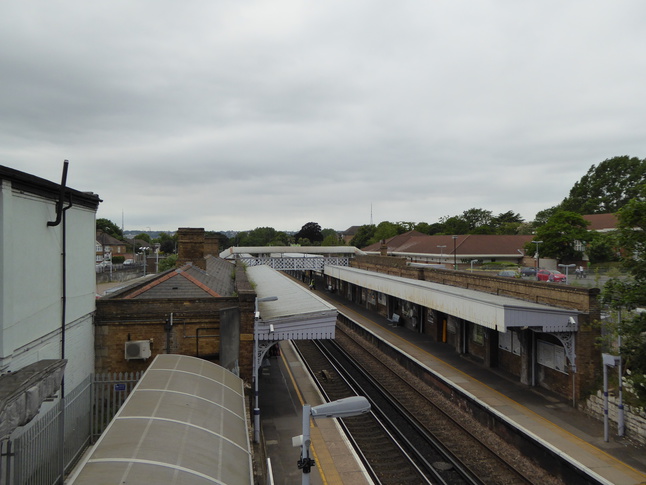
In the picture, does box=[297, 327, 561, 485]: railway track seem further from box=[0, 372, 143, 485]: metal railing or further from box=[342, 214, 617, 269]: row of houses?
box=[342, 214, 617, 269]: row of houses

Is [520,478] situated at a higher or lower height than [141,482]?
lower

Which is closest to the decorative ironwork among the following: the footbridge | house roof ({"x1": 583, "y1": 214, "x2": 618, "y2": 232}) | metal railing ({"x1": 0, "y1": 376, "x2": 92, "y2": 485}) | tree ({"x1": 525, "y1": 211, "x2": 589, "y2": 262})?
the footbridge

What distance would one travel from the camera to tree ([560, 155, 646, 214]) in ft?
256

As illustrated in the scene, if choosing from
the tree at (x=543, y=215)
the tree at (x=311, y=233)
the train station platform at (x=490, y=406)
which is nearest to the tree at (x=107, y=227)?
the tree at (x=311, y=233)

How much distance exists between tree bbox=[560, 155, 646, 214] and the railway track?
74673 mm

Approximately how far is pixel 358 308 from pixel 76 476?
114 feet

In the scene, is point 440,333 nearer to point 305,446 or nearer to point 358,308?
point 358,308

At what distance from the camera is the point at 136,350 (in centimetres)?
1183

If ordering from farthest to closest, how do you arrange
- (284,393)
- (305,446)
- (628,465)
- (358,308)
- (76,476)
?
(358,308), (284,393), (628,465), (305,446), (76,476)

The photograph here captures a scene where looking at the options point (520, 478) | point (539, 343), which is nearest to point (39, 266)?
point (520, 478)

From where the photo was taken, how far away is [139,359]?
1201cm

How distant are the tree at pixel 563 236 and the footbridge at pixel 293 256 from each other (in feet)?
71.6

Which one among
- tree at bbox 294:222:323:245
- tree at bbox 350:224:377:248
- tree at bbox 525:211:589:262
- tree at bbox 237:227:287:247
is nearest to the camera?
tree at bbox 525:211:589:262

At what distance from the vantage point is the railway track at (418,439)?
37.2ft
